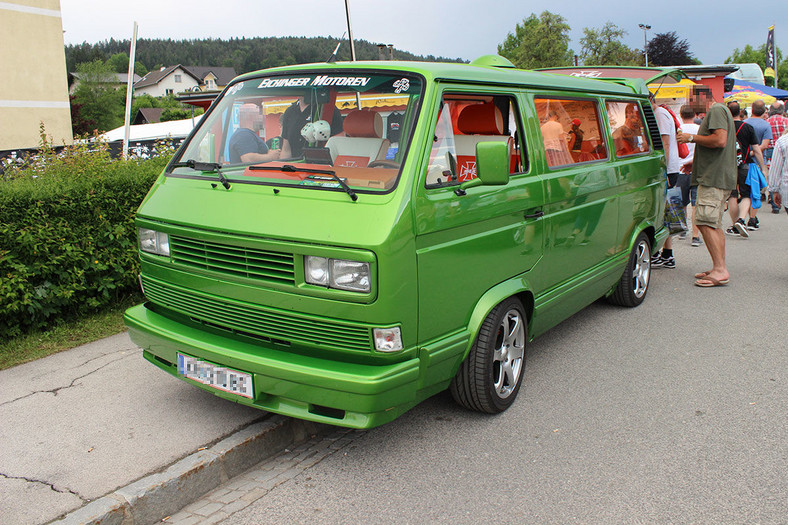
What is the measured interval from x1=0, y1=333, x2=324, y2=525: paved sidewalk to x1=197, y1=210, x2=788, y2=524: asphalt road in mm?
333

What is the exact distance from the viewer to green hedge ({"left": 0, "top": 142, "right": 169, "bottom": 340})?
193 inches

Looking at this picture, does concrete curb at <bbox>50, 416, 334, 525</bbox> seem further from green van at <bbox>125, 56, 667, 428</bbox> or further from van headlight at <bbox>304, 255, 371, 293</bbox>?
van headlight at <bbox>304, 255, 371, 293</bbox>

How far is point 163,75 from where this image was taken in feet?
414

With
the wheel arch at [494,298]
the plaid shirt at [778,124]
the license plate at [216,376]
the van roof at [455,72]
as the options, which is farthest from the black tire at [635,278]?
the plaid shirt at [778,124]

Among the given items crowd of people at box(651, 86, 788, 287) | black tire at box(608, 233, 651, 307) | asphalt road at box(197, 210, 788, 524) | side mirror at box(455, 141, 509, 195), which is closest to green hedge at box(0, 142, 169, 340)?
asphalt road at box(197, 210, 788, 524)

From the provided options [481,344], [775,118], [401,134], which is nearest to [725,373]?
[481,344]

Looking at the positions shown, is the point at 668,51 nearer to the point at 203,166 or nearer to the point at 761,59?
the point at 761,59

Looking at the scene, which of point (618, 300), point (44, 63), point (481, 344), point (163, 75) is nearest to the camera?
point (481, 344)

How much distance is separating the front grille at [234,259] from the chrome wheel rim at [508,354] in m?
1.48

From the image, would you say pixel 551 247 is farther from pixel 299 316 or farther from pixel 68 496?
pixel 68 496

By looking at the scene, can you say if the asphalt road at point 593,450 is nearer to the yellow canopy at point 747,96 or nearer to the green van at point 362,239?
the green van at point 362,239

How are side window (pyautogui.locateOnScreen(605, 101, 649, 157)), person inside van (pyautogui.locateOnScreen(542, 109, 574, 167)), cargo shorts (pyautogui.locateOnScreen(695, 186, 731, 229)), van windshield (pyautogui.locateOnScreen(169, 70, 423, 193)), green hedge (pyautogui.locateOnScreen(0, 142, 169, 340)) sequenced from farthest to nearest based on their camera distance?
cargo shorts (pyautogui.locateOnScreen(695, 186, 731, 229)), side window (pyautogui.locateOnScreen(605, 101, 649, 157)), green hedge (pyautogui.locateOnScreen(0, 142, 169, 340)), person inside van (pyautogui.locateOnScreen(542, 109, 574, 167)), van windshield (pyautogui.locateOnScreen(169, 70, 423, 193))

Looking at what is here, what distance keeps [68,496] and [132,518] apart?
335 millimetres

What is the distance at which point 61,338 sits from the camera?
5238 mm
